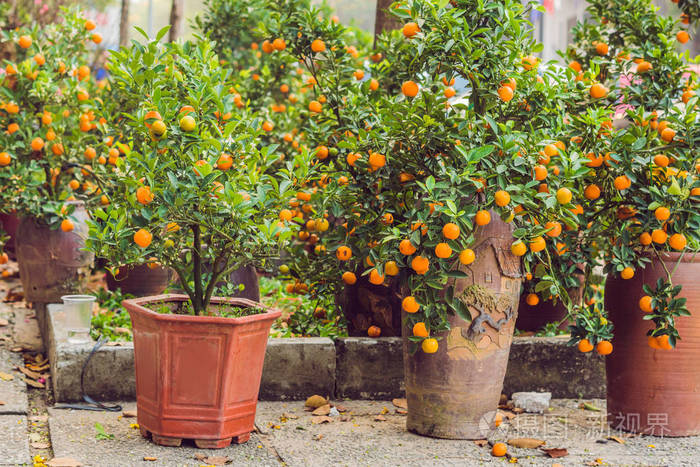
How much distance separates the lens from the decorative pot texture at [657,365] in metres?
3.65

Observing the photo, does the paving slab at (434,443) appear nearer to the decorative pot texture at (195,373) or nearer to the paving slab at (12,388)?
the decorative pot texture at (195,373)

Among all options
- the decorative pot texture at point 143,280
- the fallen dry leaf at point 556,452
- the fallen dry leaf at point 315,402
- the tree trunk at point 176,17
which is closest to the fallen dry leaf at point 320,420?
the fallen dry leaf at point 315,402

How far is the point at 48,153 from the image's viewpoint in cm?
525

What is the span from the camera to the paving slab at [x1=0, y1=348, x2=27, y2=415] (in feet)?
12.3

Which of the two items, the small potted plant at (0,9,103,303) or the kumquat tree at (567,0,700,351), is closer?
the kumquat tree at (567,0,700,351)

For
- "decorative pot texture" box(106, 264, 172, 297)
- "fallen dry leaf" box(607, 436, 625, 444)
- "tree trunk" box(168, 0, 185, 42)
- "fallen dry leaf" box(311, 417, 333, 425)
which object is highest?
"tree trunk" box(168, 0, 185, 42)

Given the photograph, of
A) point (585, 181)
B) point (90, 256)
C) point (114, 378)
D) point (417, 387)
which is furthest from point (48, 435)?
point (585, 181)

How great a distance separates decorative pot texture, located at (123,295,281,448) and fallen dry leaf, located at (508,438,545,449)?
3.99 ft

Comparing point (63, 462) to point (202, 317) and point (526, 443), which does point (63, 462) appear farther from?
point (526, 443)

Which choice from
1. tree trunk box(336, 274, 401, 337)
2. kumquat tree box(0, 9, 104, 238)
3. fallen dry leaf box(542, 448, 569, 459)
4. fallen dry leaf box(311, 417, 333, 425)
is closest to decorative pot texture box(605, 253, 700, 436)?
fallen dry leaf box(542, 448, 569, 459)

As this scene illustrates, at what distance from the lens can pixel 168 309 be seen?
12.1ft

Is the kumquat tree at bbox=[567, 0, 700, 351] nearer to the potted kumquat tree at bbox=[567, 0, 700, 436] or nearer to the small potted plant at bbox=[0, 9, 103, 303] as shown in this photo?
the potted kumquat tree at bbox=[567, 0, 700, 436]

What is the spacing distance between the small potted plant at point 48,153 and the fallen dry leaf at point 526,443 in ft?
9.68

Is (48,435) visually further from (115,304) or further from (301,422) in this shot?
(115,304)
